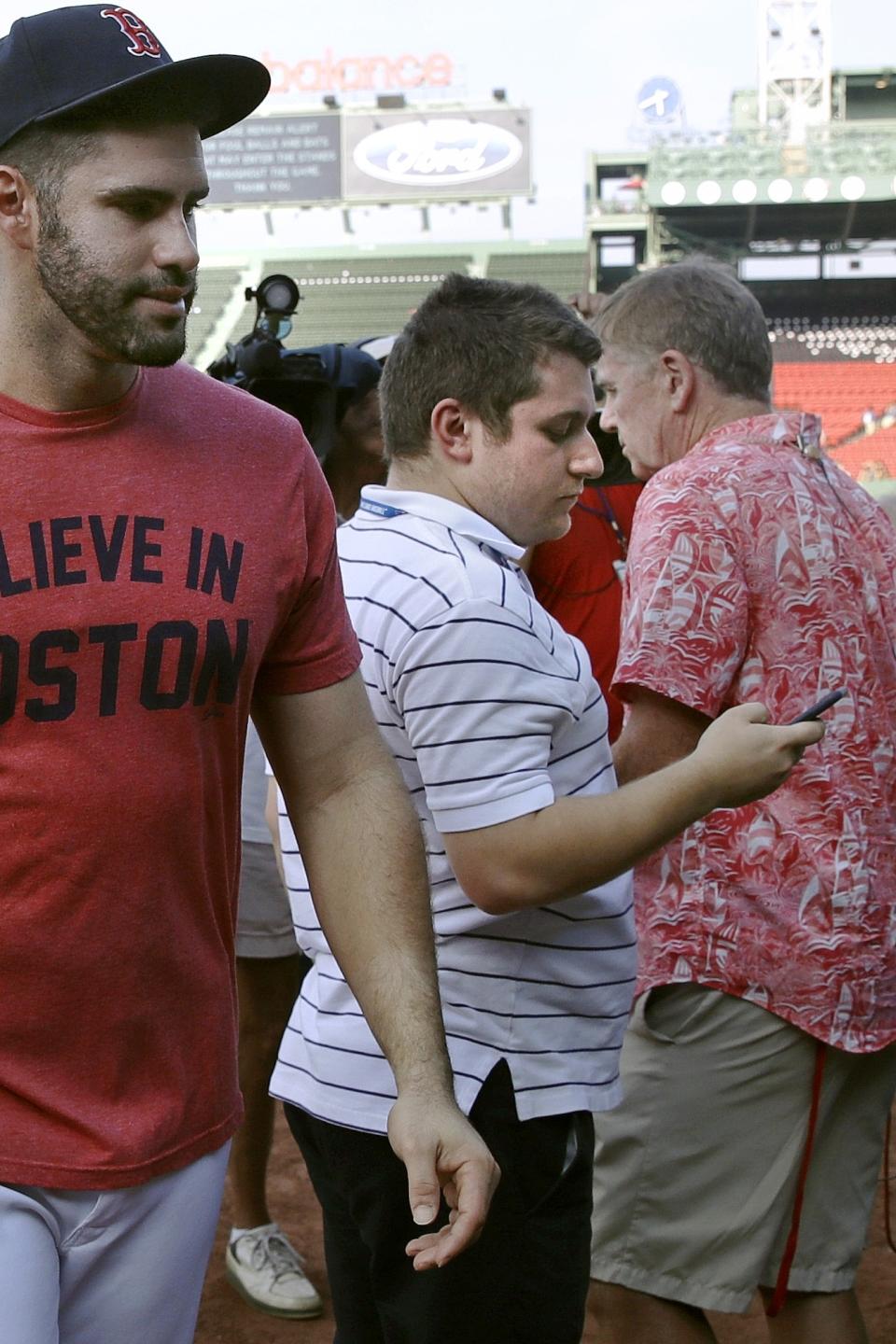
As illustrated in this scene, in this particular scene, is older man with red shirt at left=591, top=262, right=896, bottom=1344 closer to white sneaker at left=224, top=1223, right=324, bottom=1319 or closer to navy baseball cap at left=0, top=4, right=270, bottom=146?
navy baseball cap at left=0, top=4, right=270, bottom=146

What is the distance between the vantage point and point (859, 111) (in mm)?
35875

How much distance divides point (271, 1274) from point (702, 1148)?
1751mm

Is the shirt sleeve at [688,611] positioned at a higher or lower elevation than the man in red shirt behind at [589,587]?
higher

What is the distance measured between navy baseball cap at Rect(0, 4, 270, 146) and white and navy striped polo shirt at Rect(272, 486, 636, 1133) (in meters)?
0.66

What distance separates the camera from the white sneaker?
3.74m

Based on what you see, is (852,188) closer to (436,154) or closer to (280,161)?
(436,154)

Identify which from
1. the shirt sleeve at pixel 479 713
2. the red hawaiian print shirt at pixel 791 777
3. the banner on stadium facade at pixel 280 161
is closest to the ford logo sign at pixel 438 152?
the banner on stadium facade at pixel 280 161

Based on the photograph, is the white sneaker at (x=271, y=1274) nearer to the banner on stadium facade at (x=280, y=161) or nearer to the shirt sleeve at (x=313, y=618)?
the shirt sleeve at (x=313, y=618)

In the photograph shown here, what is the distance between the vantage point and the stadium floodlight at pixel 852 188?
32156 mm

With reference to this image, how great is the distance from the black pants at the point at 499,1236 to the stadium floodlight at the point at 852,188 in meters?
32.8

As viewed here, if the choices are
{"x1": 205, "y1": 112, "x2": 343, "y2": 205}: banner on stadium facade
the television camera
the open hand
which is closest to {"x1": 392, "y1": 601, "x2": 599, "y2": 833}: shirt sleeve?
the open hand

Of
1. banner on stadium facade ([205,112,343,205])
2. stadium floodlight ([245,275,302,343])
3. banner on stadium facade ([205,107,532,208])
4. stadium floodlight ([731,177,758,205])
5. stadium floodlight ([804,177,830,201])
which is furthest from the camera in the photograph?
banner on stadium facade ([205,112,343,205])

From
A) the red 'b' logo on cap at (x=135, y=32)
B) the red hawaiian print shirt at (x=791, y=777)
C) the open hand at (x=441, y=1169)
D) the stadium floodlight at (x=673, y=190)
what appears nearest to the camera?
the open hand at (x=441, y=1169)

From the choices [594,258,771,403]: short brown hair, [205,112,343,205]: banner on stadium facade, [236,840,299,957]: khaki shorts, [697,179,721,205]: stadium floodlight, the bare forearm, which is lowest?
[205,112,343,205]: banner on stadium facade
